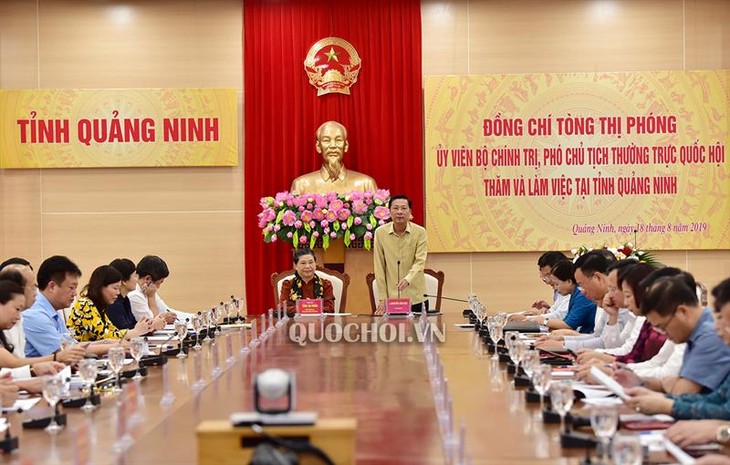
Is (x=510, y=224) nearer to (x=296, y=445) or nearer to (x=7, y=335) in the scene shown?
(x=7, y=335)

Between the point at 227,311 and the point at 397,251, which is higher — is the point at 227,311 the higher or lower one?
the lower one

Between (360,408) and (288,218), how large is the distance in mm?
4753

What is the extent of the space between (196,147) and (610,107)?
3791mm

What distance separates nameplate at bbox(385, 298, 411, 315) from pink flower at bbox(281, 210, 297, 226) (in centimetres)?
188

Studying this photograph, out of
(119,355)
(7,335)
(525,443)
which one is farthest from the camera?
(7,335)

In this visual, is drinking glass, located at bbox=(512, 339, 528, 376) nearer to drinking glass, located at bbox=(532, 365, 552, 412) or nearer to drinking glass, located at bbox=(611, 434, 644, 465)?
drinking glass, located at bbox=(532, 365, 552, 412)

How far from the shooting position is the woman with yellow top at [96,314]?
4.96m

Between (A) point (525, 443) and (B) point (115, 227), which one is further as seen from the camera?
(B) point (115, 227)

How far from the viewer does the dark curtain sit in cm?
873

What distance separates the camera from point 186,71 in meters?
8.84

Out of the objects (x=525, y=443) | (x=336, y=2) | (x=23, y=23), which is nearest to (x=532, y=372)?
(x=525, y=443)

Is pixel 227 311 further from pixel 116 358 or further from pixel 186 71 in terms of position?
pixel 186 71

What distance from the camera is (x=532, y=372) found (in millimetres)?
3008

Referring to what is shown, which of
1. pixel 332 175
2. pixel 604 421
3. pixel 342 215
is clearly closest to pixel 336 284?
pixel 342 215
